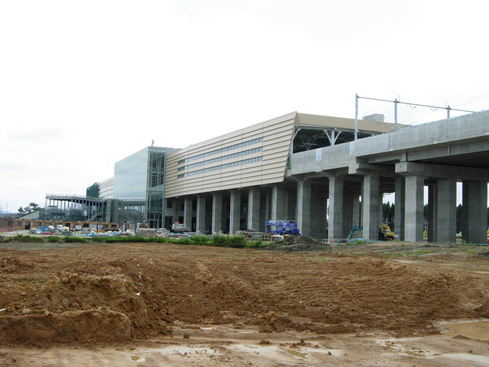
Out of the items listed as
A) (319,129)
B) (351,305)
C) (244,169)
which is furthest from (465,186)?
(351,305)

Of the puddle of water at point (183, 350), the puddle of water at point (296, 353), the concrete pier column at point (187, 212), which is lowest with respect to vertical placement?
the puddle of water at point (296, 353)

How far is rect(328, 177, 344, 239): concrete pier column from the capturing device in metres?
54.9

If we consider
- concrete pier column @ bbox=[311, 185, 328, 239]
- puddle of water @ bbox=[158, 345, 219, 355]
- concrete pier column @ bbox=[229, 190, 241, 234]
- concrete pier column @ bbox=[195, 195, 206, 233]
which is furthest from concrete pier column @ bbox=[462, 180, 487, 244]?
concrete pier column @ bbox=[195, 195, 206, 233]

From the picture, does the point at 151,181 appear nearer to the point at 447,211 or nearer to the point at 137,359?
the point at 447,211

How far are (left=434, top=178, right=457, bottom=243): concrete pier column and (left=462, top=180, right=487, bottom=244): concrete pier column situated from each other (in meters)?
5.08

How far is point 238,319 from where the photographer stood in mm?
11891

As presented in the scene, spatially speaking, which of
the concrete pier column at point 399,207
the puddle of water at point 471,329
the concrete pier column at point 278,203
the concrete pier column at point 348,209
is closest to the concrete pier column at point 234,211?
the concrete pier column at point 278,203

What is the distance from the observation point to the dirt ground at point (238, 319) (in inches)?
315

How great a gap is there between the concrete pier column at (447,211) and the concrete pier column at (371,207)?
617 centimetres

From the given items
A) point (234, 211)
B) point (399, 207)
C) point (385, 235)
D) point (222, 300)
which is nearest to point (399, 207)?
point (399, 207)

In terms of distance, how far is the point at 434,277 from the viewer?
55.4 feet

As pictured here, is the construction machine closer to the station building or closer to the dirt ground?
the station building

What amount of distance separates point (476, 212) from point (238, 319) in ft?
155

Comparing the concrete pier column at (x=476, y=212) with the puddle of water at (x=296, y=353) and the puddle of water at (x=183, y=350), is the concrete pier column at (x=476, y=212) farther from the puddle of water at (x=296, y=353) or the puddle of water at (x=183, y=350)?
the puddle of water at (x=183, y=350)
